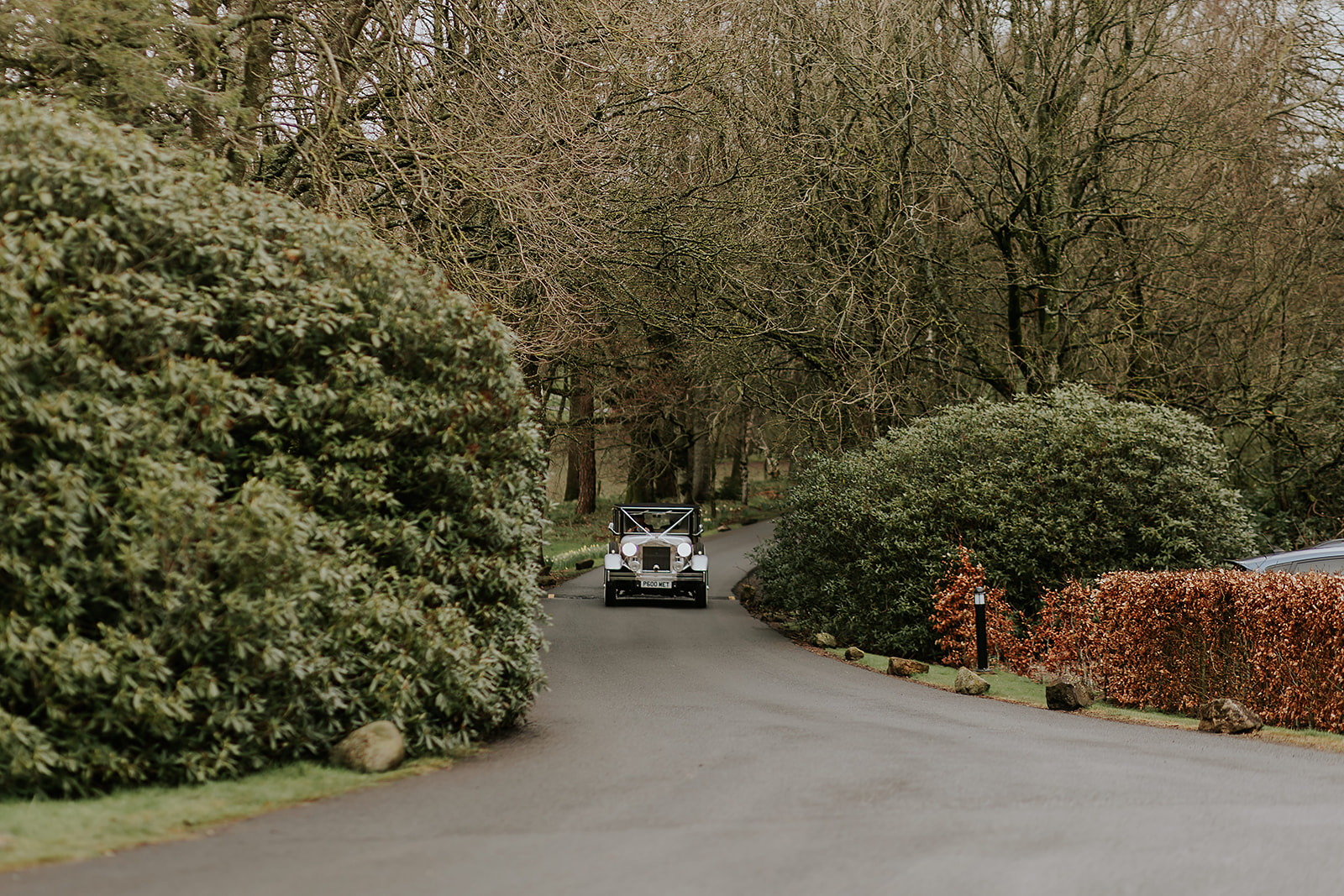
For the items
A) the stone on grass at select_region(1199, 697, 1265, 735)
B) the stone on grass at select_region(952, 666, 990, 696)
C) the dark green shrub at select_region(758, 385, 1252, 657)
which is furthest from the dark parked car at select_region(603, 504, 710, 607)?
the stone on grass at select_region(1199, 697, 1265, 735)

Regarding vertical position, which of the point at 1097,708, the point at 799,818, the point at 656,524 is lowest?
the point at 1097,708

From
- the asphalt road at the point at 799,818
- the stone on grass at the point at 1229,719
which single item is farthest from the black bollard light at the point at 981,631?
the stone on grass at the point at 1229,719

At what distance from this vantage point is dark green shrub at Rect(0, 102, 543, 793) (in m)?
6.68

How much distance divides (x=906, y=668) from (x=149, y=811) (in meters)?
10.00

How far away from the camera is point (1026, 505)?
15.6 m

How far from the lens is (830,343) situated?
20844 mm

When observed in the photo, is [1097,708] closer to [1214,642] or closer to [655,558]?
[1214,642]

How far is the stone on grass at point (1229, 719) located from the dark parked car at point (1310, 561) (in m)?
2.33

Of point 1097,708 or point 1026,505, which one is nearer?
point 1097,708

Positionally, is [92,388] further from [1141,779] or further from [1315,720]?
[1315,720]

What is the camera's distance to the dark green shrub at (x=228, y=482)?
6.68m

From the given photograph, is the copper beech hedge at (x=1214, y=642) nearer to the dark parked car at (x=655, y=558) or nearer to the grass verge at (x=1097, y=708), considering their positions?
the grass verge at (x=1097, y=708)

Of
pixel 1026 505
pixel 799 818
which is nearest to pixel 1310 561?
pixel 1026 505

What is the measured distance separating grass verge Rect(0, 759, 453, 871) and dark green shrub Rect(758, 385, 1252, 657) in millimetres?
10106
